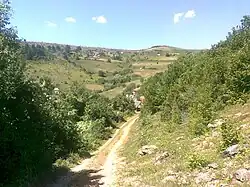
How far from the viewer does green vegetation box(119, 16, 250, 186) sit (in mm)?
21875

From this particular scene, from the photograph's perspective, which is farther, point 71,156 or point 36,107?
point 71,156

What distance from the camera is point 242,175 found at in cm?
1761

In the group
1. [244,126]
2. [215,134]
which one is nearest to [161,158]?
[215,134]

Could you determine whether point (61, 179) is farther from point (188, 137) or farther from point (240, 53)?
point (240, 53)

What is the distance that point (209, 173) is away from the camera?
20109 millimetres

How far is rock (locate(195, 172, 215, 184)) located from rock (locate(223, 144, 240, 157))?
215cm

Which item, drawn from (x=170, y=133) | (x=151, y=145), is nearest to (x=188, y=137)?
(x=151, y=145)

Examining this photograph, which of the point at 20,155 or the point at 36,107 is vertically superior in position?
the point at 36,107

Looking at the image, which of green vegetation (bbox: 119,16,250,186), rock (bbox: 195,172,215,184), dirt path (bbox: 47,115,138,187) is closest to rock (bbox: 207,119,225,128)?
green vegetation (bbox: 119,16,250,186)

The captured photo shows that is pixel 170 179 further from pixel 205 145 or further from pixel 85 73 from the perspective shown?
pixel 85 73

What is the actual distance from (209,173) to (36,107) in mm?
12729

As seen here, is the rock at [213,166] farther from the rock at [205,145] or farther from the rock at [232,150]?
the rock at [205,145]

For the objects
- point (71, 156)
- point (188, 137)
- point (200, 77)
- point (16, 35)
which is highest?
point (16, 35)

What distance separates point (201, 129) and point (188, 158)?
25.0ft
